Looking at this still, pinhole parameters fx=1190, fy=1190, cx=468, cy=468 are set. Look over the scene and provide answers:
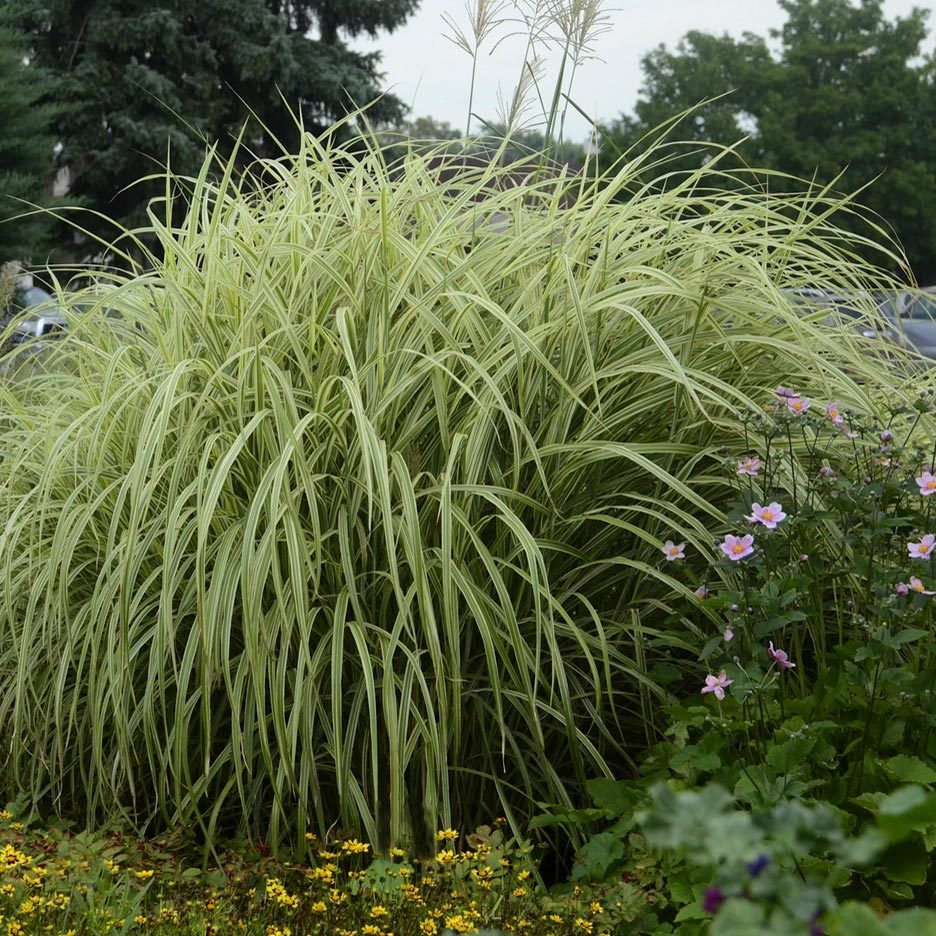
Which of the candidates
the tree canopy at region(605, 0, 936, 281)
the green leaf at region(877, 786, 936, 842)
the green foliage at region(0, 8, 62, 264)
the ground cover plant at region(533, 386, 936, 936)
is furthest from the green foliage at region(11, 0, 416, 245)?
the green leaf at region(877, 786, 936, 842)

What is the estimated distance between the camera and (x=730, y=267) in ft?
8.63

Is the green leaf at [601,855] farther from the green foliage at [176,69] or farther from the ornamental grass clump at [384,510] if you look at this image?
the green foliage at [176,69]

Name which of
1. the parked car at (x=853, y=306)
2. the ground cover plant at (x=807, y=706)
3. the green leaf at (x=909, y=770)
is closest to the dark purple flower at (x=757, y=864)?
the ground cover plant at (x=807, y=706)

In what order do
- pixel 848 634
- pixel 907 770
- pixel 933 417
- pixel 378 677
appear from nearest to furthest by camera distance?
1. pixel 907 770
2. pixel 378 677
3. pixel 848 634
4. pixel 933 417

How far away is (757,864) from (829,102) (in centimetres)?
3777

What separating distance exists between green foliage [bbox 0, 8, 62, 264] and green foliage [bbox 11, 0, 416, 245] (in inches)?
147

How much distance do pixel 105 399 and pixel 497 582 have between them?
1042mm

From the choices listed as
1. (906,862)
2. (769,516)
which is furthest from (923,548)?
(906,862)

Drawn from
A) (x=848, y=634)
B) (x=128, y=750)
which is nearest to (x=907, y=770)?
Answer: (x=848, y=634)

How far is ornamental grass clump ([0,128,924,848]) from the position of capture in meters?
2.15

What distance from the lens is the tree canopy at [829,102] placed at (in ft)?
113

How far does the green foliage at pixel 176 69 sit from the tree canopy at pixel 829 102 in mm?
15085

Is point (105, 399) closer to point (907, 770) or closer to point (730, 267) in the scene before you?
point (730, 267)

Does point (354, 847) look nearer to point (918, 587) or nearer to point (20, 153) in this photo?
point (918, 587)
